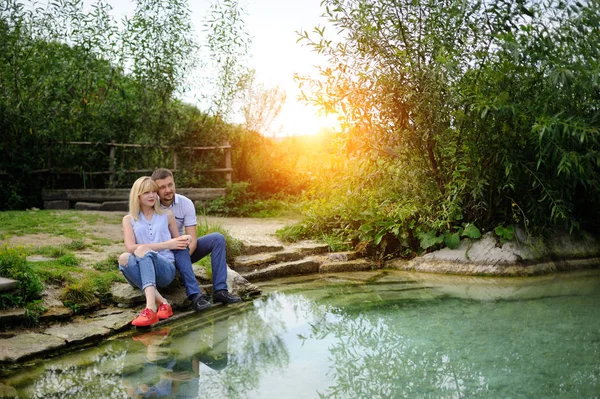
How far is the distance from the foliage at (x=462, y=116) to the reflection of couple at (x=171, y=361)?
11.2 ft

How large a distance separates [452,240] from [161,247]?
3.63 meters

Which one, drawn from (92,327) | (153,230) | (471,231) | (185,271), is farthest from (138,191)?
(471,231)

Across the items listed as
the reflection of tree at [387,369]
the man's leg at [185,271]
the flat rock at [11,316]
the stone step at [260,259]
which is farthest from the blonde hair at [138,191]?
the stone step at [260,259]

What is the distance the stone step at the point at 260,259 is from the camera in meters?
6.99

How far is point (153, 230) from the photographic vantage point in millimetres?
5234

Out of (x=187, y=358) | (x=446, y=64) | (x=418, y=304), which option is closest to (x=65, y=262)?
(x=187, y=358)

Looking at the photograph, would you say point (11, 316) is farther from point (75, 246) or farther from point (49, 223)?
point (49, 223)

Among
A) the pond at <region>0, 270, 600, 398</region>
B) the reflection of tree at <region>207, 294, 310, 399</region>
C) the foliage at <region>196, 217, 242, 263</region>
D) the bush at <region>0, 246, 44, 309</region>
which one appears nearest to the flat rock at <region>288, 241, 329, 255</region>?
the foliage at <region>196, 217, 242, 263</region>

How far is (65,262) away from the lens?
5695 millimetres

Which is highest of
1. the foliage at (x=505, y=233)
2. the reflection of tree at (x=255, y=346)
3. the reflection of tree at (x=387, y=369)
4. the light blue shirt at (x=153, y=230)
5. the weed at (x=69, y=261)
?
the light blue shirt at (x=153, y=230)

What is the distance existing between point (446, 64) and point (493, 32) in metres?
0.86

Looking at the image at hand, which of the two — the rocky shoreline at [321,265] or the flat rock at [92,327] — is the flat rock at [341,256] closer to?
the rocky shoreline at [321,265]

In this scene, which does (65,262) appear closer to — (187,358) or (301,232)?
(187,358)

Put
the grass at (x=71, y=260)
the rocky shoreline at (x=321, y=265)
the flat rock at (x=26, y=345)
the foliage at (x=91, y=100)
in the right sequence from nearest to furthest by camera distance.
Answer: the flat rock at (x=26, y=345)
the rocky shoreline at (x=321, y=265)
the grass at (x=71, y=260)
the foliage at (x=91, y=100)
